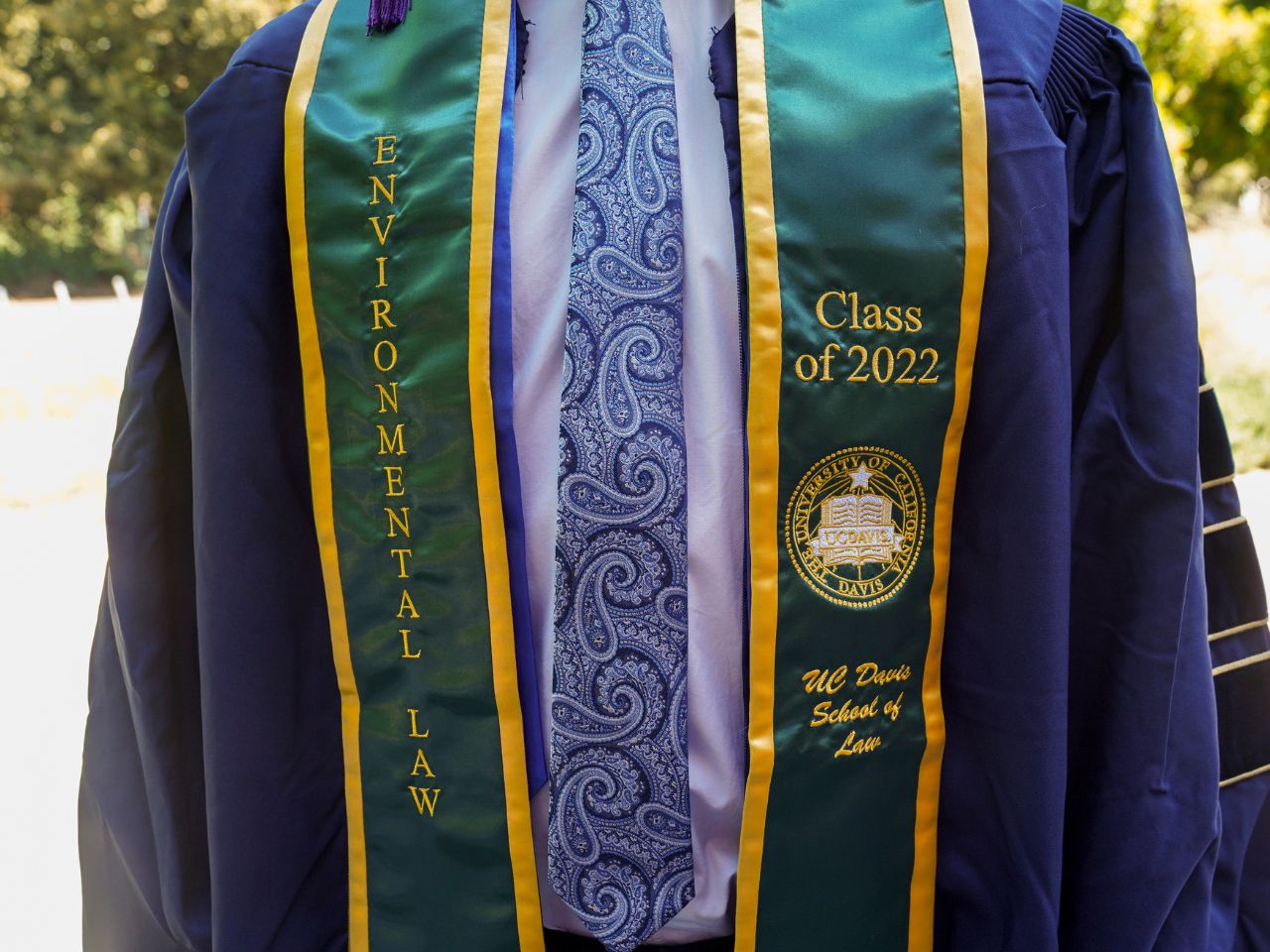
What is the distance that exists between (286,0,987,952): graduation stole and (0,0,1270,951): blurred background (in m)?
2.27

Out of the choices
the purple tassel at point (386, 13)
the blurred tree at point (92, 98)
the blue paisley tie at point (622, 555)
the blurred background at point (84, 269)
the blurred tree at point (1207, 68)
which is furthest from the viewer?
the blurred tree at point (92, 98)

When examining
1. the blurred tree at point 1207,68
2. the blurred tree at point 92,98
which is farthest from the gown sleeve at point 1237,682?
the blurred tree at point 92,98

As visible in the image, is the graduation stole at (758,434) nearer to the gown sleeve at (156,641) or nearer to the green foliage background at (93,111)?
the gown sleeve at (156,641)

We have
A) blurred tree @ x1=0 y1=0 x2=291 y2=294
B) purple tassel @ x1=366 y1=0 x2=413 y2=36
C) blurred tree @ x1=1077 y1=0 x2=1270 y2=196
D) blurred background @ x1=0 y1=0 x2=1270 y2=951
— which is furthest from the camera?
blurred tree @ x1=0 y1=0 x2=291 y2=294

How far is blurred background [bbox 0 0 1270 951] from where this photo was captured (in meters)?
4.04

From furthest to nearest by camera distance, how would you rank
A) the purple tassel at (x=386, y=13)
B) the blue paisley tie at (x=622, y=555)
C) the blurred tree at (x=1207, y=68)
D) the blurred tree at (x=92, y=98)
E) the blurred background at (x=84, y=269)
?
the blurred tree at (x=92, y=98), the blurred tree at (x=1207, y=68), the blurred background at (x=84, y=269), the purple tassel at (x=386, y=13), the blue paisley tie at (x=622, y=555)

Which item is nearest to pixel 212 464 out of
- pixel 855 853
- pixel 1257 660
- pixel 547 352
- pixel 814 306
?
pixel 547 352

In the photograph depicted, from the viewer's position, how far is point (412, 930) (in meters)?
1.23

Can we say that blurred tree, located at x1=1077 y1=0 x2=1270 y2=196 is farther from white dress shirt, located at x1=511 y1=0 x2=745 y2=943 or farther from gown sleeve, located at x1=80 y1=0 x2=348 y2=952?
gown sleeve, located at x1=80 y1=0 x2=348 y2=952

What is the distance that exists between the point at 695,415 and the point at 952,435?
10.7 inches

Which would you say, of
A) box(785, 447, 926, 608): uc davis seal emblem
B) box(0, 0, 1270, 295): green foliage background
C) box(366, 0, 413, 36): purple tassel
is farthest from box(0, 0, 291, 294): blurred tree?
box(785, 447, 926, 608): uc davis seal emblem

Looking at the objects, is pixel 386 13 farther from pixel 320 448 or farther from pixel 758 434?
pixel 758 434

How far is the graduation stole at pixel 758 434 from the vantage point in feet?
3.71

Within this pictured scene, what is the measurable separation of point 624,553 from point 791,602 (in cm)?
18
